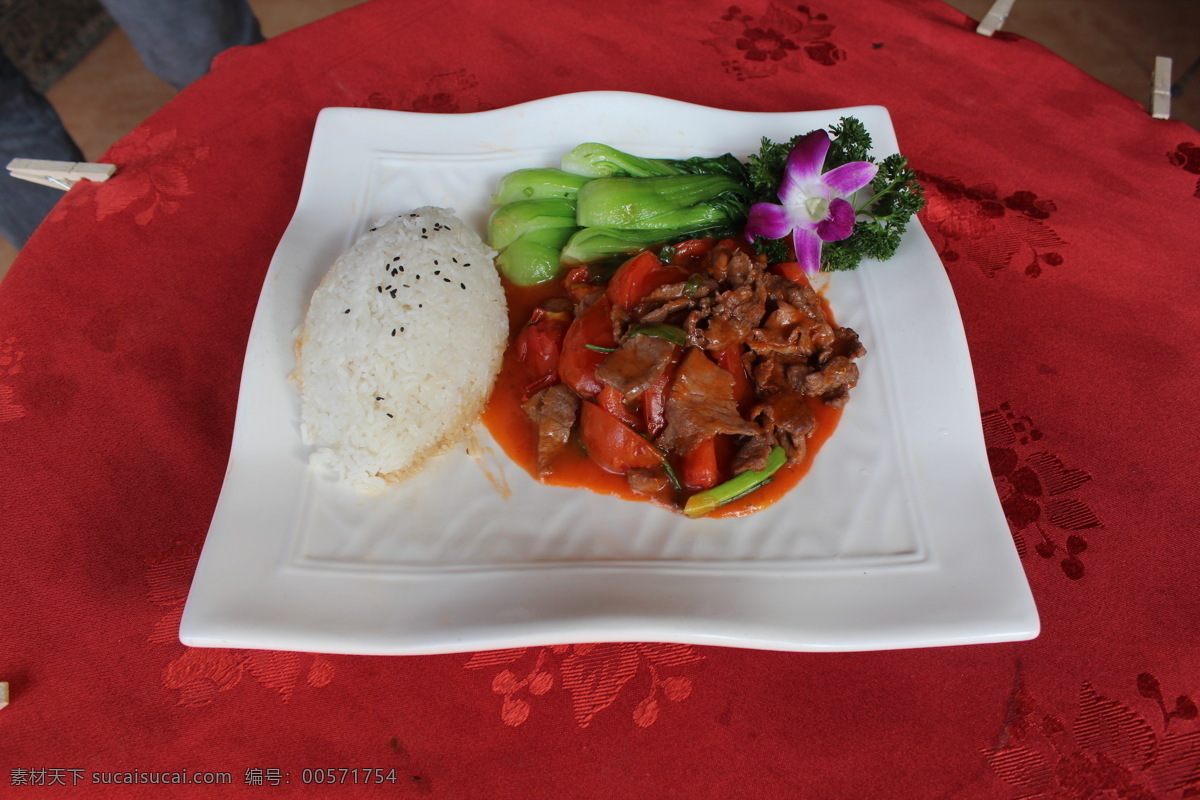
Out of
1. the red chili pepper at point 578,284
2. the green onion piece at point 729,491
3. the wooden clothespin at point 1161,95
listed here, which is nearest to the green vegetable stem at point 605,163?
the red chili pepper at point 578,284

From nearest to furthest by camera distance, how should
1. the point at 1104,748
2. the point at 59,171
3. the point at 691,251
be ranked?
the point at 1104,748 → the point at 691,251 → the point at 59,171

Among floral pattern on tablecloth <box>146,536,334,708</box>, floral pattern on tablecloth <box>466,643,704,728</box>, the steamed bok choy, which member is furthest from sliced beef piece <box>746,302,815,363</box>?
floral pattern on tablecloth <box>146,536,334,708</box>

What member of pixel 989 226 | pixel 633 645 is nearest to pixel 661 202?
pixel 989 226

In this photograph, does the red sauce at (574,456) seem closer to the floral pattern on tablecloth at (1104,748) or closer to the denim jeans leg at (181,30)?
the floral pattern on tablecloth at (1104,748)

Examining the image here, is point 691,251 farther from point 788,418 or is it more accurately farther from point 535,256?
point 788,418

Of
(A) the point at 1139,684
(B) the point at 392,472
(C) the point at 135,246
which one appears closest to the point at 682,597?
(B) the point at 392,472
